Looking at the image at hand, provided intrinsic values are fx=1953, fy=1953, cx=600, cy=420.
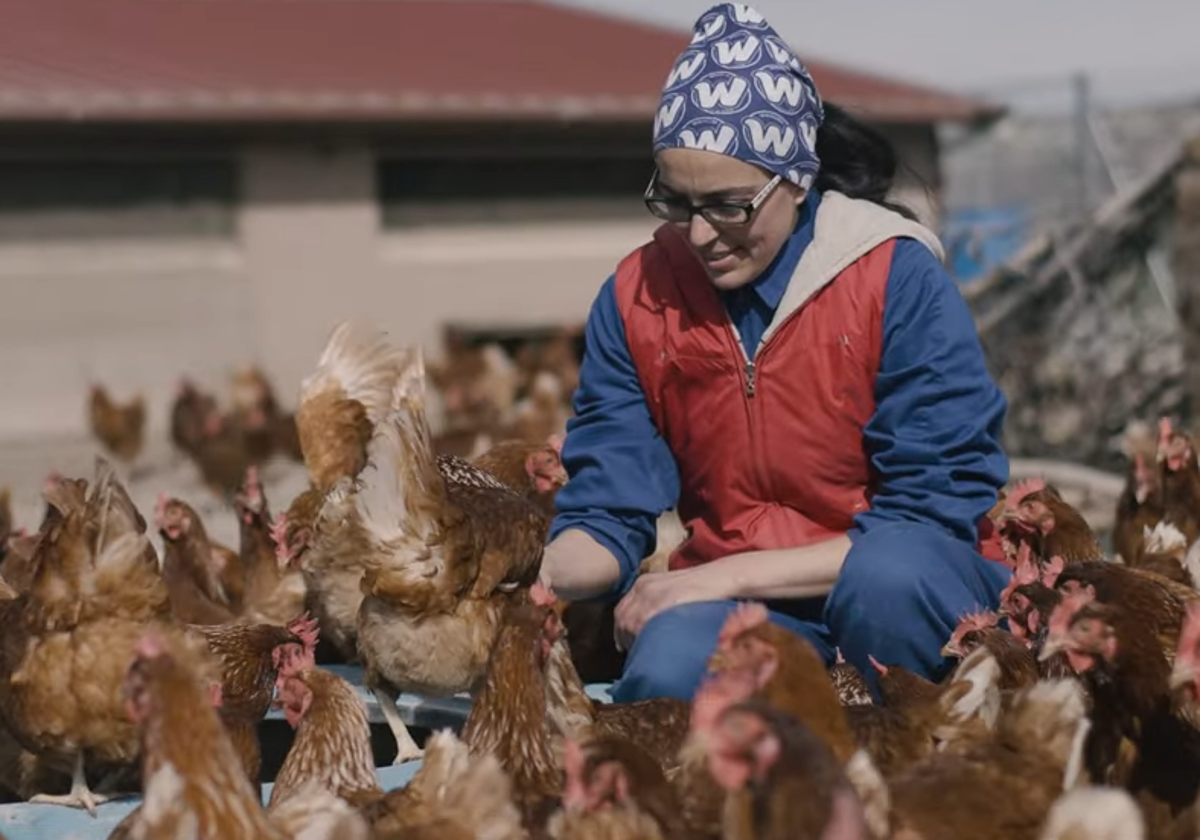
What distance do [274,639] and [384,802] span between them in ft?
4.41

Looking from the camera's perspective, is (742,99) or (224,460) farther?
(224,460)

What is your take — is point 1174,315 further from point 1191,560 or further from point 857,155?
point 857,155

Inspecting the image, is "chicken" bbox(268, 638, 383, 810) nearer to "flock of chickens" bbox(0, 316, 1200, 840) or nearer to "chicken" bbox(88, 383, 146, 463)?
"flock of chickens" bbox(0, 316, 1200, 840)

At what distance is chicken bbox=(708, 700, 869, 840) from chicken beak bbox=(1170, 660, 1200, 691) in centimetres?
86

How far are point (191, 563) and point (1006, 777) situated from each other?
338 centimetres

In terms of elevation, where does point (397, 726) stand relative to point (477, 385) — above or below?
below

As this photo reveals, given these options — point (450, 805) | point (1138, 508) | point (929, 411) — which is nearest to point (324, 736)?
point (450, 805)

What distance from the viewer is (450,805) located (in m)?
3.08

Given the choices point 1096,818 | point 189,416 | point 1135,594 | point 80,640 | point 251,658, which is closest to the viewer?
point 1096,818

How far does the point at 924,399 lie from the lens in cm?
376

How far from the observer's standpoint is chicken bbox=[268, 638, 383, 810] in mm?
3748

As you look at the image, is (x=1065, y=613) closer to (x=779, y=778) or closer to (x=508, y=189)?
(x=779, y=778)

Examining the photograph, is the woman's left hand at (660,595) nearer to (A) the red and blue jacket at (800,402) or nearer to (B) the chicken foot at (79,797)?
(A) the red and blue jacket at (800,402)

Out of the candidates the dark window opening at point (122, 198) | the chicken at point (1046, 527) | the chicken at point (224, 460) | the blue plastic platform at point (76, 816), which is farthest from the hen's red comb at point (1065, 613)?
the dark window opening at point (122, 198)
